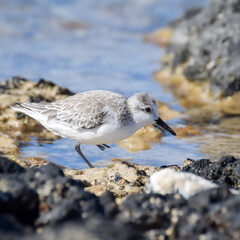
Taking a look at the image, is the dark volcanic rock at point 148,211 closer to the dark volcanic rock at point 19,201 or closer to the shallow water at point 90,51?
the dark volcanic rock at point 19,201

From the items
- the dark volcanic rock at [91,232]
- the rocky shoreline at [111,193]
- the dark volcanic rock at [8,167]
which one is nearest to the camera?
the dark volcanic rock at [91,232]

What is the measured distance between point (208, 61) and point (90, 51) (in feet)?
15.2

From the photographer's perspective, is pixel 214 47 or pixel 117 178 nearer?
pixel 117 178

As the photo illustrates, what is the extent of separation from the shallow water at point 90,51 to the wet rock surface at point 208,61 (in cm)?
64

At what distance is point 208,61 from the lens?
11.2 meters

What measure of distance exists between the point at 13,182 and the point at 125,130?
2397 millimetres

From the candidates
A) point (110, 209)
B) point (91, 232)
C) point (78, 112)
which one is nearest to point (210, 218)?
point (110, 209)

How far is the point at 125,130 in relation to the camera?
606 cm

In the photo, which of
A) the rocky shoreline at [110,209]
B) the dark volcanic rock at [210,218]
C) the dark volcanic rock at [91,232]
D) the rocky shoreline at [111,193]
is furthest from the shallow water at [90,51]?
the dark volcanic rock at [91,232]

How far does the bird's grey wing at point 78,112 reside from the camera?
20.1 ft

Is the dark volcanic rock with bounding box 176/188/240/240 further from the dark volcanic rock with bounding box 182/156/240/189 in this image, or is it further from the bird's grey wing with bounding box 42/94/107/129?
the bird's grey wing with bounding box 42/94/107/129

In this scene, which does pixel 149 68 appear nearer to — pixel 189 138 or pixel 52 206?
pixel 189 138

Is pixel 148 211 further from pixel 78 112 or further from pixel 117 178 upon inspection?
pixel 78 112

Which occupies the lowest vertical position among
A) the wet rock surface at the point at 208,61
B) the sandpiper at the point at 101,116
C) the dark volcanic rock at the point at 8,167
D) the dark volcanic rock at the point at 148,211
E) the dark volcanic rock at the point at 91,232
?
the dark volcanic rock at the point at 91,232
